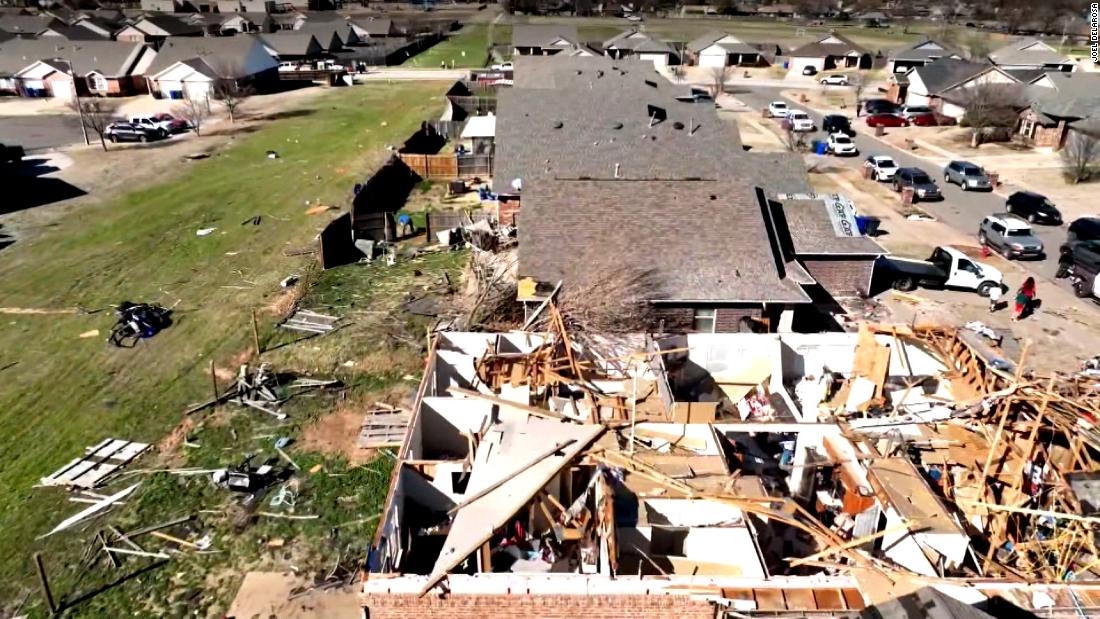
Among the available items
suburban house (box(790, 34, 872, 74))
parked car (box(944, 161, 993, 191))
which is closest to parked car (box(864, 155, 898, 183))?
parked car (box(944, 161, 993, 191))

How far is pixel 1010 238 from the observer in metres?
30.8

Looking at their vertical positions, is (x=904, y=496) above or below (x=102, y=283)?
above

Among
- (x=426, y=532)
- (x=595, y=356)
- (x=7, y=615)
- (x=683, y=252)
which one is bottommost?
(x=7, y=615)

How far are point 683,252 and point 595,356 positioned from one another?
5660 mm

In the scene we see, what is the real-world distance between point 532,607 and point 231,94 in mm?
63149

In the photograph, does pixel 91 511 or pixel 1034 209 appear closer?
pixel 91 511

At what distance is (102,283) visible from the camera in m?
28.7

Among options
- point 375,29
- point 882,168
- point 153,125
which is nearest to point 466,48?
point 375,29

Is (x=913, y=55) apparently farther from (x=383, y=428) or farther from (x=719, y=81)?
(x=383, y=428)

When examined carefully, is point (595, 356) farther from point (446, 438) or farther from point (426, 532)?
point (426, 532)

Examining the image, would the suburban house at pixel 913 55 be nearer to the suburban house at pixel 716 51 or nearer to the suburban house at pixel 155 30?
the suburban house at pixel 716 51

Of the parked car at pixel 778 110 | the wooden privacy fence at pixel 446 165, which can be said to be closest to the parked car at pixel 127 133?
the wooden privacy fence at pixel 446 165

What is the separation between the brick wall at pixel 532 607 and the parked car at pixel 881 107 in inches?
2343

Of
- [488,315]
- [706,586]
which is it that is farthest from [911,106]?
[706,586]
